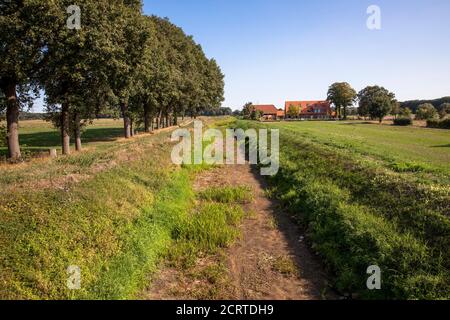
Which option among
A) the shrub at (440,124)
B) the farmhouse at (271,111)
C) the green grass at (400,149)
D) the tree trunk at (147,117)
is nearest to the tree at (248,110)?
the farmhouse at (271,111)

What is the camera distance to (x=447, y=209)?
10.4m

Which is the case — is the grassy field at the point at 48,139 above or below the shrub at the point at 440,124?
below

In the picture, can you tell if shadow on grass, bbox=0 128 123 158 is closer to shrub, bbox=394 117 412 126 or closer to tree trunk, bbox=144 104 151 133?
tree trunk, bbox=144 104 151 133

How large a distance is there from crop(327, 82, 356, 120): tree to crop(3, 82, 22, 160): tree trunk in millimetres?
134351

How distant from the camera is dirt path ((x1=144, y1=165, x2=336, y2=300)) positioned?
866cm

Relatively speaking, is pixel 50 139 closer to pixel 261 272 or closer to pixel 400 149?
pixel 400 149

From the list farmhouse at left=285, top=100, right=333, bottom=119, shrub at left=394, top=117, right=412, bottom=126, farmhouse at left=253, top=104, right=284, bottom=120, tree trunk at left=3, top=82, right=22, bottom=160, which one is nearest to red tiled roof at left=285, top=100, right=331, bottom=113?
farmhouse at left=285, top=100, right=333, bottom=119

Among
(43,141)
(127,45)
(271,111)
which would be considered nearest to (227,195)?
(127,45)

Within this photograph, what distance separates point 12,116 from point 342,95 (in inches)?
5386

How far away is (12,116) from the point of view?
2558 cm

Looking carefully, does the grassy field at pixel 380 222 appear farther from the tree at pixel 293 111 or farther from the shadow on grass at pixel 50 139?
the tree at pixel 293 111

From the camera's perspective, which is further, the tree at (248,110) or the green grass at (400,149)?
the tree at (248,110)

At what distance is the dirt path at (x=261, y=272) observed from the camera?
8664 millimetres

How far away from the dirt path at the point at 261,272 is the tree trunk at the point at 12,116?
20.3 metres
